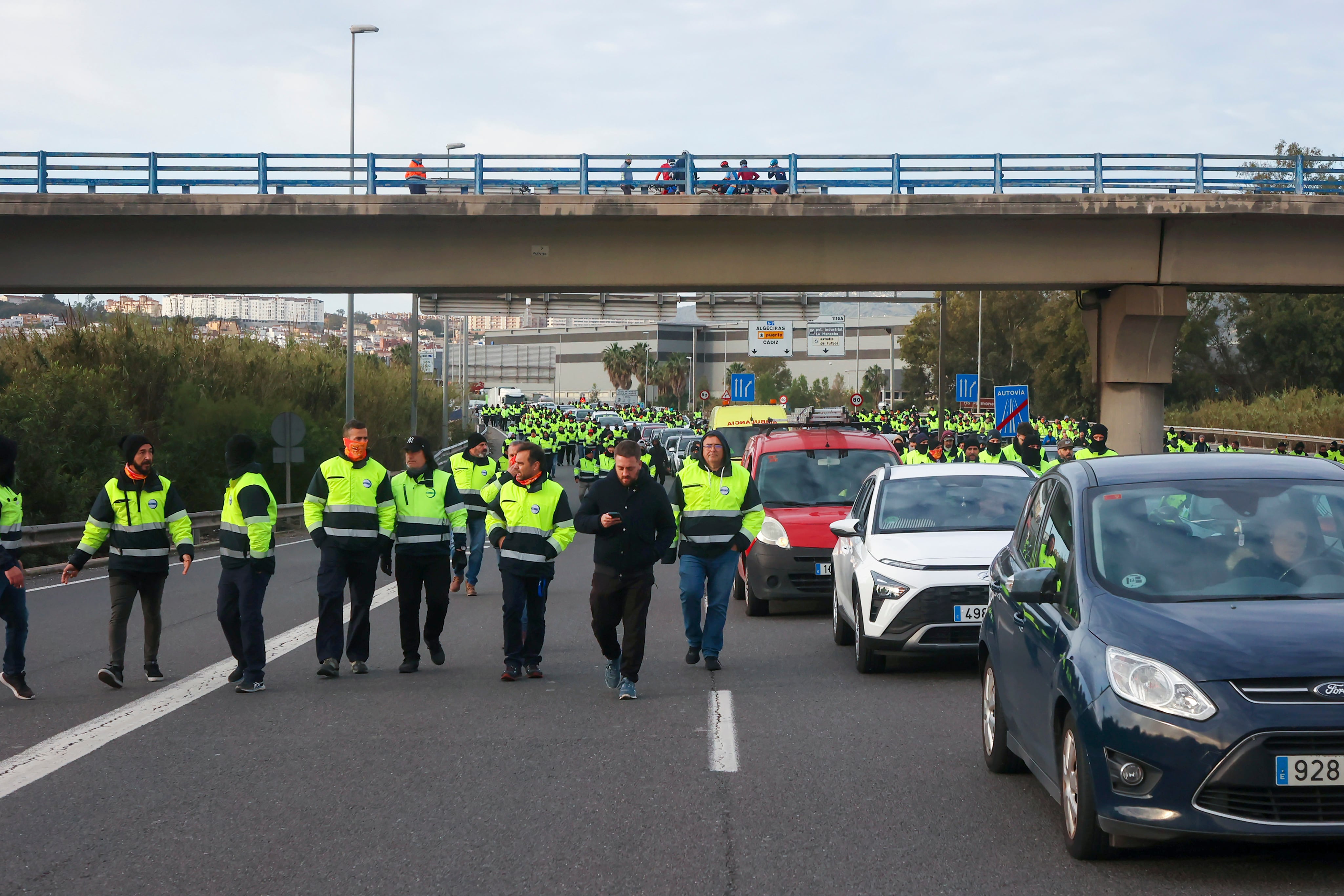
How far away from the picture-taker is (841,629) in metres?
12.5

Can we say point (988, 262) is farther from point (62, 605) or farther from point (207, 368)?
point (207, 368)

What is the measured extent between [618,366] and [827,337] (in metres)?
85.5

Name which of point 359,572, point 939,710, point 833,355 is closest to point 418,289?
point 359,572

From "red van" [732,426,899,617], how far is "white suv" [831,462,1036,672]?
1.30 metres

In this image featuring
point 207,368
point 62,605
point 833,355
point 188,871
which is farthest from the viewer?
point 833,355

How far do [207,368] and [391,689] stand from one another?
37.1 m

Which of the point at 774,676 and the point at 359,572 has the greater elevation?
the point at 359,572

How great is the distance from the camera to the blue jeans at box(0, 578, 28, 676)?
10.1 metres

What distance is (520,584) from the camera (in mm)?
10523

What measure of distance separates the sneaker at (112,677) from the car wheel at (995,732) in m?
6.28

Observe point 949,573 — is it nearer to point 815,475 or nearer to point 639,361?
point 815,475

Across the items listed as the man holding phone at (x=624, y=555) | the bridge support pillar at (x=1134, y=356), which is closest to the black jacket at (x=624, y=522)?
the man holding phone at (x=624, y=555)

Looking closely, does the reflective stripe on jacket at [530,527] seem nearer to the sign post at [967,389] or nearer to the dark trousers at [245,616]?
the dark trousers at [245,616]

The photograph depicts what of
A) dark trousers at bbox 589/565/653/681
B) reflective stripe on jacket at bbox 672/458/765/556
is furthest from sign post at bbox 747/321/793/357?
dark trousers at bbox 589/565/653/681
